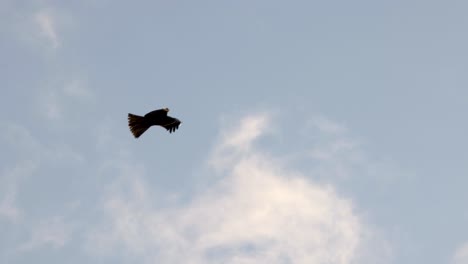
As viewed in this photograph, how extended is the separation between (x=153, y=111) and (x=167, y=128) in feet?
5.62

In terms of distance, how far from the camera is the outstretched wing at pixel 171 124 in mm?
43347

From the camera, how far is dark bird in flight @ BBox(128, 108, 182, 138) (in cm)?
4278

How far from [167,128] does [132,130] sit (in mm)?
A: 2381

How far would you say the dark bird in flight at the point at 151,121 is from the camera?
4278 cm

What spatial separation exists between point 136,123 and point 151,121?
1.02 meters

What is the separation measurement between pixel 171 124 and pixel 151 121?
1.40m

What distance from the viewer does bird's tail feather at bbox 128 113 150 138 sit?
43.0 metres

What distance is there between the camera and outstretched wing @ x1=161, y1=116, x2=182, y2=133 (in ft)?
142

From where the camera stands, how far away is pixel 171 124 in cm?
4359

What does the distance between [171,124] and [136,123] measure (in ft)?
7.82

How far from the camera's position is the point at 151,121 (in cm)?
4319

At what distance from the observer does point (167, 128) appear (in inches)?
1714

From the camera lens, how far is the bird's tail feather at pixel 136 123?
4300 cm
